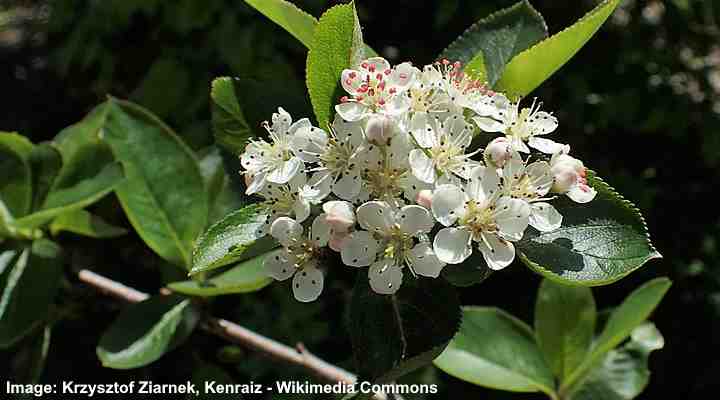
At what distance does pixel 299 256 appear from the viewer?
34.3 inches

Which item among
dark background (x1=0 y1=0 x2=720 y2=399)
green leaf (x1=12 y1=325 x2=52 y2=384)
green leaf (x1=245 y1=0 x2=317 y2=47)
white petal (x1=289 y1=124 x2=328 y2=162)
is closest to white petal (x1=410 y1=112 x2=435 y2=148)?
white petal (x1=289 y1=124 x2=328 y2=162)

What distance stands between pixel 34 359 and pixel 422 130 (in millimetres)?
805

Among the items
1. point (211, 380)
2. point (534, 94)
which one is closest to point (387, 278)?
point (211, 380)

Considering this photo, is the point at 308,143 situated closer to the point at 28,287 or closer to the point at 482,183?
the point at 482,183

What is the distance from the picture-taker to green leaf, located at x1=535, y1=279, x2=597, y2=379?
1.34 m

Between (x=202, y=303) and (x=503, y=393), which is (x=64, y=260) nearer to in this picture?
(x=202, y=303)

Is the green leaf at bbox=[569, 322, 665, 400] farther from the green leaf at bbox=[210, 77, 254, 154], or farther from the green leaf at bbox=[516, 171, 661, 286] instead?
the green leaf at bbox=[210, 77, 254, 154]

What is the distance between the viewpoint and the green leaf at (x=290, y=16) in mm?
933

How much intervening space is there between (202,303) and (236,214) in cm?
39

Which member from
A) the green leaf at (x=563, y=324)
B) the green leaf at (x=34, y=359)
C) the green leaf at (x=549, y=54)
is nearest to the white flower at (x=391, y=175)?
the green leaf at (x=549, y=54)

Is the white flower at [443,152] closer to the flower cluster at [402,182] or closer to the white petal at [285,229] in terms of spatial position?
the flower cluster at [402,182]

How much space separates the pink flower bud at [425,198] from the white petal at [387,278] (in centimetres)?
8

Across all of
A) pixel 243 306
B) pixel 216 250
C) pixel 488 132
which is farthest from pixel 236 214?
pixel 243 306

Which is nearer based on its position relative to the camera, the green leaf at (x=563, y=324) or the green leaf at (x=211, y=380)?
the green leaf at (x=211, y=380)
